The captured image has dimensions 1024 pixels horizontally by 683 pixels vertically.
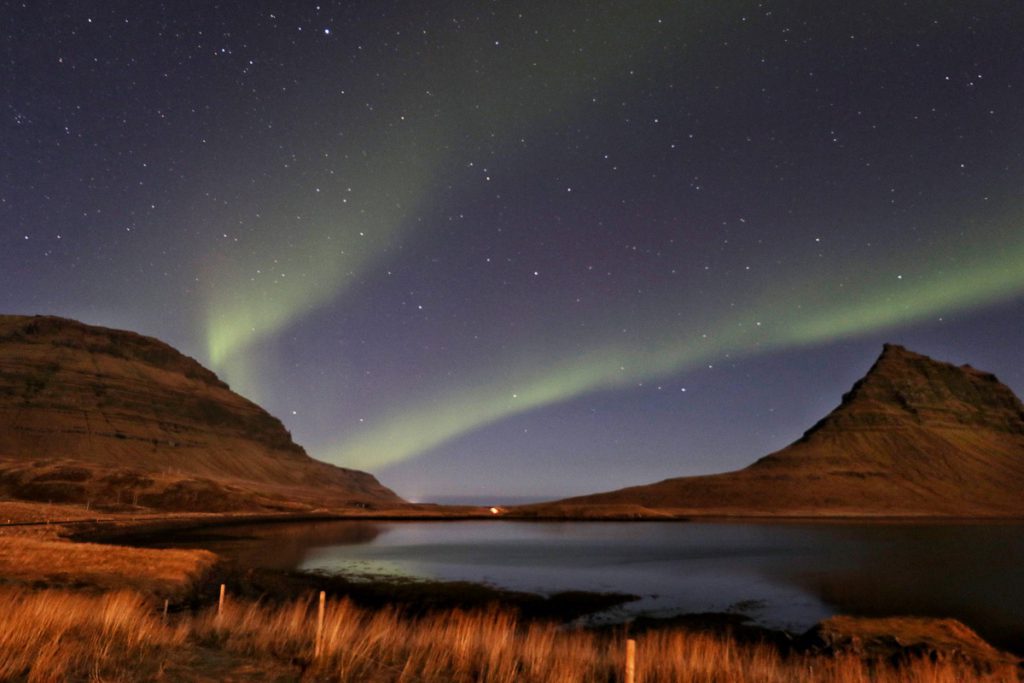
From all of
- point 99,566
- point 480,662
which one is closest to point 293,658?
point 480,662

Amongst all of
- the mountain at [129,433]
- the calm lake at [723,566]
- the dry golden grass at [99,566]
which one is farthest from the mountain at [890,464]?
the dry golden grass at [99,566]

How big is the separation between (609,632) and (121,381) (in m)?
174

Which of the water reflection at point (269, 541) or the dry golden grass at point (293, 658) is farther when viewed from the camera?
the water reflection at point (269, 541)

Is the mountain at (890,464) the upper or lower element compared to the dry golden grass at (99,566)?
upper

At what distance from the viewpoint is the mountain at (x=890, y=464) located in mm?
118500

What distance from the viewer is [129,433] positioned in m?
143

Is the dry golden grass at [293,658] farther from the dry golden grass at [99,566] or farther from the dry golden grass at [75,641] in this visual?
the dry golden grass at [99,566]

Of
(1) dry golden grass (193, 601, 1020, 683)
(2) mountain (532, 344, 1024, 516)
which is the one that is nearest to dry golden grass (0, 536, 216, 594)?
(1) dry golden grass (193, 601, 1020, 683)

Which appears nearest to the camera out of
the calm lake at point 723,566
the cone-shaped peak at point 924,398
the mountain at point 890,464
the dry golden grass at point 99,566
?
the dry golden grass at point 99,566

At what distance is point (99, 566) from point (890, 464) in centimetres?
14614

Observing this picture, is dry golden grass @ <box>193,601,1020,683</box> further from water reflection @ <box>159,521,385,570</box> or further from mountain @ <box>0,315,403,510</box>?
mountain @ <box>0,315,403,510</box>

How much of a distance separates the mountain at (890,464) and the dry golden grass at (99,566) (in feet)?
307

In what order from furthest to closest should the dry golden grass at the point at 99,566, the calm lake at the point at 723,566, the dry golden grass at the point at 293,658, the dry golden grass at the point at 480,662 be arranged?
the calm lake at the point at 723,566
the dry golden grass at the point at 99,566
the dry golden grass at the point at 480,662
the dry golden grass at the point at 293,658

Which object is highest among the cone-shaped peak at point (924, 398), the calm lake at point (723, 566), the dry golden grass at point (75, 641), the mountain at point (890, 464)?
the cone-shaped peak at point (924, 398)
